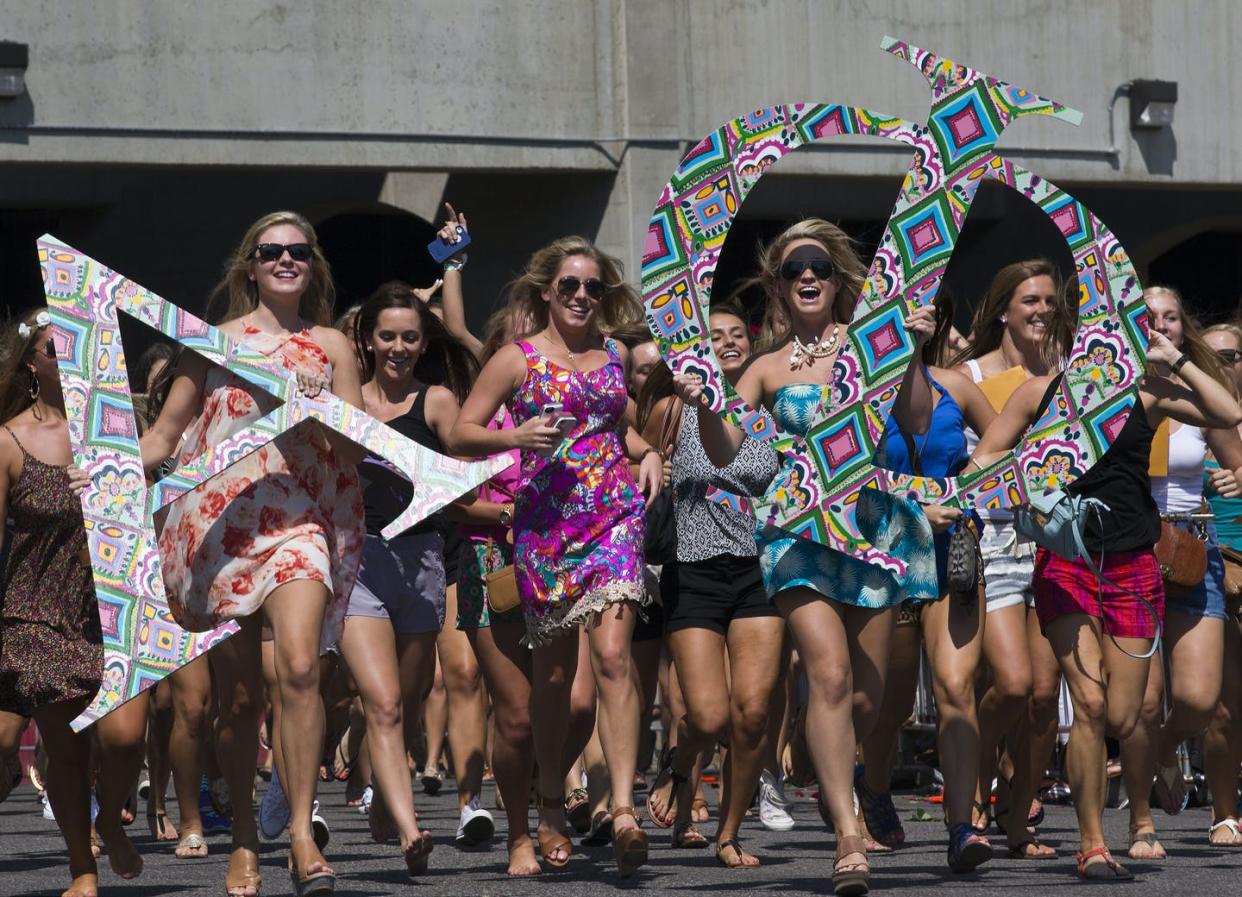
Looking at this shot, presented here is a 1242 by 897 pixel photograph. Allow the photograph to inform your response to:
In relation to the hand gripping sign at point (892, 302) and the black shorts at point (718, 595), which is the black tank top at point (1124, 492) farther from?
the black shorts at point (718, 595)

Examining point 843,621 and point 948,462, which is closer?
point 843,621

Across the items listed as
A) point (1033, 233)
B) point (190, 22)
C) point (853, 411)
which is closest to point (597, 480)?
point (853, 411)

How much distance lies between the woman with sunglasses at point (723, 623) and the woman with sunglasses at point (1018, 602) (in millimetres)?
802

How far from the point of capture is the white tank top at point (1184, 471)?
973cm

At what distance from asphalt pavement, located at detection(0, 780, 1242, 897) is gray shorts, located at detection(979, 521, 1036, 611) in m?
0.94

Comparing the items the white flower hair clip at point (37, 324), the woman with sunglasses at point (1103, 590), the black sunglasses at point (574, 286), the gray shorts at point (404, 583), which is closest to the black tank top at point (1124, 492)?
the woman with sunglasses at point (1103, 590)

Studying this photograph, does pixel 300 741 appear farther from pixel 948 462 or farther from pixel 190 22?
pixel 190 22

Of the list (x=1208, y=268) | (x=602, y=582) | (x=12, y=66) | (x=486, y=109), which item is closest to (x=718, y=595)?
(x=602, y=582)

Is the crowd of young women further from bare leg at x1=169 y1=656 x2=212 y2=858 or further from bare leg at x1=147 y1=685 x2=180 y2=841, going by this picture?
bare leg at x1=147 y1=685 x2=180 y2=841

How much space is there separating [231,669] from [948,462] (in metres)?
2.74

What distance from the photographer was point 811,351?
807cm

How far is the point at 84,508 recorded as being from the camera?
757 centimetres

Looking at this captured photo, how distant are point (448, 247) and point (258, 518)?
11.6 ft

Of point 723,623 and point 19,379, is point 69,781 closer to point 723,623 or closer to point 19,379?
point 19,379
